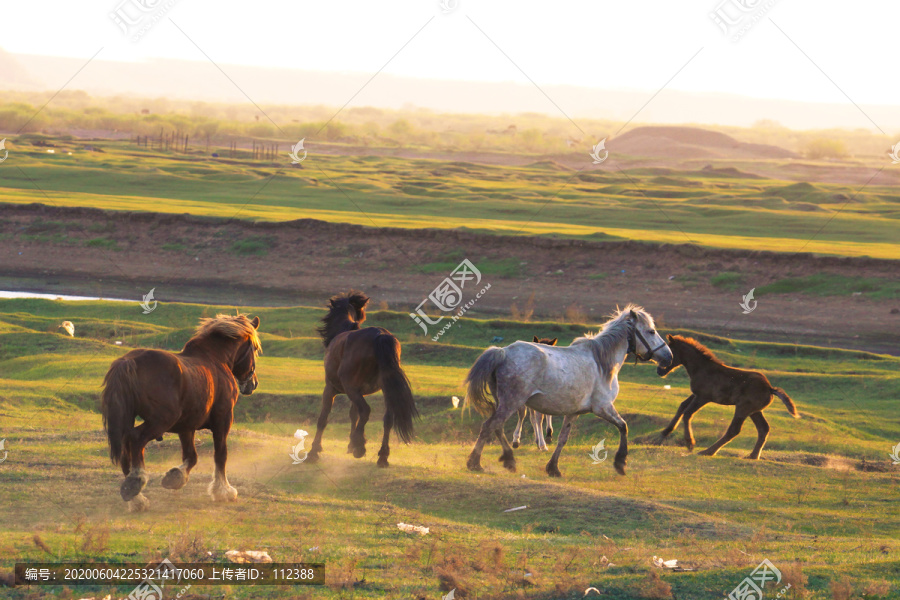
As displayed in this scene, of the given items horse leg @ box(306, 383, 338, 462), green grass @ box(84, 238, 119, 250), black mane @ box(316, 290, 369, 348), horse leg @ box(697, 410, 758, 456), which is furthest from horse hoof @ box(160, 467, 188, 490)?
green grass @ box(84, 238, 119, 250)

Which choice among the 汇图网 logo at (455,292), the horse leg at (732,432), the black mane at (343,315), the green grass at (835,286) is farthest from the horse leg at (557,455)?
the green grass at (835,286)

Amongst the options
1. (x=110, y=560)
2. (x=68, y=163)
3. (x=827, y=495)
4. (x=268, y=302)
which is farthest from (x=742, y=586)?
(x=68, y=163)

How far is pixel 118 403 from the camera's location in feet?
27.4

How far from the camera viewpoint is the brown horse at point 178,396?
330 inches

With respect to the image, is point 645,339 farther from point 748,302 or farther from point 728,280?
point 728,280

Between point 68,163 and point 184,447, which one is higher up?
point 68,163

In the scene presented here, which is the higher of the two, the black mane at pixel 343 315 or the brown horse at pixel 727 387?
the black mane at pixel 343 315

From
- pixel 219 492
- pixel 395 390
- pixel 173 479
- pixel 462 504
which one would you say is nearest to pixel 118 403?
pixel 173 479

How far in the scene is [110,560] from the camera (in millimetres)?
7266

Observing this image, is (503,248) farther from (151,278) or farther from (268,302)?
(151,278)

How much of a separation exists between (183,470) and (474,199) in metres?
58.9

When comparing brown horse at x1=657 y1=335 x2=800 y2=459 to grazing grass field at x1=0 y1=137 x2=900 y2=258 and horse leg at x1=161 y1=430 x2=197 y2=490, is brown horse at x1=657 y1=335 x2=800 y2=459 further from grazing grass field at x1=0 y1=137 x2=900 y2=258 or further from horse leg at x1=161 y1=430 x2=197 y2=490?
grazing grass field at x1=0 y1=137 x2=900 y2=258

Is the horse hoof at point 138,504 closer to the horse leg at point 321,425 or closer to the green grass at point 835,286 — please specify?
the horse leg at point 321,425

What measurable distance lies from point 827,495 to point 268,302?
27.5 metres
